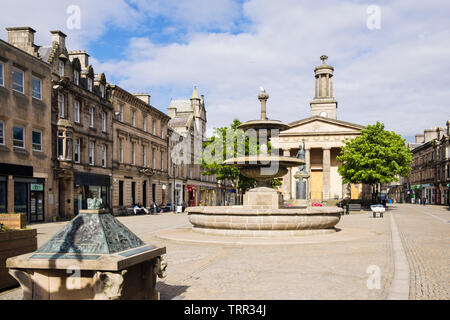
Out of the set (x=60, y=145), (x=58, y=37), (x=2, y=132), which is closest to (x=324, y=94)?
(x=58, y=37)

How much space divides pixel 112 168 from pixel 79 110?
7108 millimetres

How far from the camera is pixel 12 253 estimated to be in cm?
762

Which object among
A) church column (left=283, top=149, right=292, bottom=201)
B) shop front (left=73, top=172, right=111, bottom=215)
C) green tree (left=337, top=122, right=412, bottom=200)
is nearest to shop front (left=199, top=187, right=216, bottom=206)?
church column (left=283, top=149, right=292, bottom=201)

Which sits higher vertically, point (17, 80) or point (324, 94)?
point (324, 94)

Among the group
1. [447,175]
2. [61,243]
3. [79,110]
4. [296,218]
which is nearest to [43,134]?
[79,110]

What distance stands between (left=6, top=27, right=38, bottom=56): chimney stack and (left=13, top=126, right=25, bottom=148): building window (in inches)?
234

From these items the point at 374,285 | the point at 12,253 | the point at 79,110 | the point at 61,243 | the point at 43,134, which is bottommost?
the point at 374,285

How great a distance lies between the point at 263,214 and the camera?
1509 centimetres

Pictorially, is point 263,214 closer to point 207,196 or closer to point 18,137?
point 18,137

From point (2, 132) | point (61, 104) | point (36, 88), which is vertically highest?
point (36, 88)

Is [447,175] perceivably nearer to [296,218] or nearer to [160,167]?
[160,167]

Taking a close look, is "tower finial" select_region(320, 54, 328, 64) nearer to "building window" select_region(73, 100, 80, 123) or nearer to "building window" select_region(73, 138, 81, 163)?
"building window" select_region(73, 100, 80, 123)

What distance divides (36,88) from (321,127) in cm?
4701

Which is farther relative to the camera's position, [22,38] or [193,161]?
[193,161]
